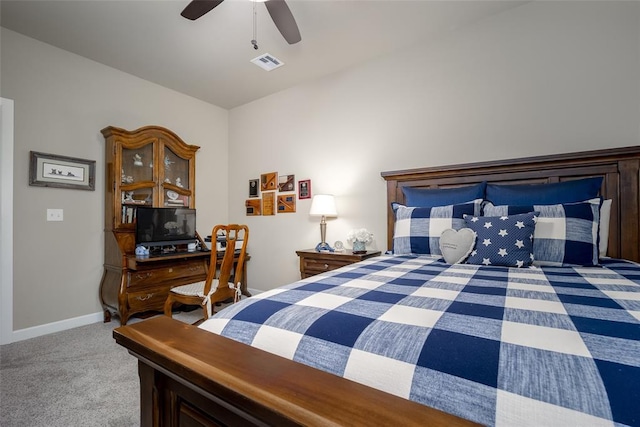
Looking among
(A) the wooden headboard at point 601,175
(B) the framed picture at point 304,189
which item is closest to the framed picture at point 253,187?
(B) the framed picture at point 304,189

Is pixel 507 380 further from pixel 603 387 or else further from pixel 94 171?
pixel 94 171

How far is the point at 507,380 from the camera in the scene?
1.68 feet

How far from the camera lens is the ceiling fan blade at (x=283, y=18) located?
1.83 meters

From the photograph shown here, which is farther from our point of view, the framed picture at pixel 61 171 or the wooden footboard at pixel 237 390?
the framed picture at pixel 61 171

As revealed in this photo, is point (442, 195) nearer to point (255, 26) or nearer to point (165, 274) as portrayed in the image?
point (255, 26)

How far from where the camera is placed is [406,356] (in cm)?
61

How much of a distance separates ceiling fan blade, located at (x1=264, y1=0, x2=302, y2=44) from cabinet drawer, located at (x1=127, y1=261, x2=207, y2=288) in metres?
2.46

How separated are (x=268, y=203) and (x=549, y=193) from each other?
2932 millimetres

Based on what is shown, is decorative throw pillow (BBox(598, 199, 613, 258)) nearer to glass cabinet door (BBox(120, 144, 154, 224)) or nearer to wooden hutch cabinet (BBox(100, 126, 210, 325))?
wooden hutch cabinet (BBox(100, 126, 210, 325))

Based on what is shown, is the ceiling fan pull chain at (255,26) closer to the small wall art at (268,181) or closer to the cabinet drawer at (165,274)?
the small wall art at (268,181)

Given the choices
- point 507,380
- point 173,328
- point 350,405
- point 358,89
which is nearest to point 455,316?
point 507,380

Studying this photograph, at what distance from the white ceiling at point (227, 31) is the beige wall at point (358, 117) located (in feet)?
0.55

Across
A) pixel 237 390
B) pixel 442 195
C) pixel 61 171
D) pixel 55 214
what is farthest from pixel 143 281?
pixel 442 195

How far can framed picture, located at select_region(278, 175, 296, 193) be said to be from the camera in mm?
3593
